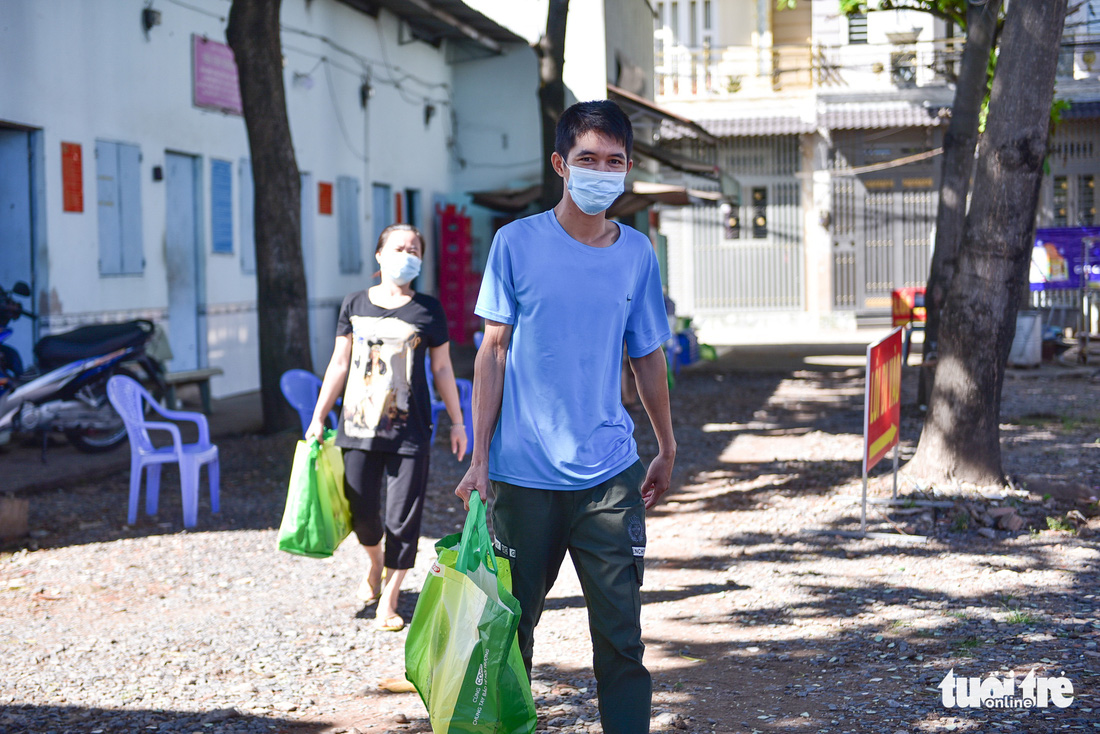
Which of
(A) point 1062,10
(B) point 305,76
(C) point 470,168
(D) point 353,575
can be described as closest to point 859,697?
(D) point 353,575

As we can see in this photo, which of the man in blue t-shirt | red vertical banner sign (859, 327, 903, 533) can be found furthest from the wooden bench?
the man in blue t-shirt

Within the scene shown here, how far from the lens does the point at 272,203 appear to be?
1066cm

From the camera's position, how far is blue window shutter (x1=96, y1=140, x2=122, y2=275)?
1165cm

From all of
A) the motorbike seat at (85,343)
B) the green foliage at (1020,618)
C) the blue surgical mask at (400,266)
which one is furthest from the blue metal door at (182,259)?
the green foliage at (1020,618)

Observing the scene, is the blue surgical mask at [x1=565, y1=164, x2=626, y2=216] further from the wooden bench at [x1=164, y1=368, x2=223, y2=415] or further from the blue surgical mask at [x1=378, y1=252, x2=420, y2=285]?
the wooden bench at [x1=164, y1=368, x2=223, y2=415]

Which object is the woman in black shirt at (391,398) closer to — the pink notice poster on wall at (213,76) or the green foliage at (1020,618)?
the green foliage at (1020,618)

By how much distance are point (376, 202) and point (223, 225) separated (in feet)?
14.2

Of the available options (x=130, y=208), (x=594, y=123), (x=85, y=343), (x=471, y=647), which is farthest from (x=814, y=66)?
(x=471, y=647)

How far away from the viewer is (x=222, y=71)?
13727mm

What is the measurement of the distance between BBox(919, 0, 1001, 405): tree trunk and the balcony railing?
13217mm

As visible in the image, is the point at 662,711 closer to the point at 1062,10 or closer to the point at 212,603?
the point at 212,603

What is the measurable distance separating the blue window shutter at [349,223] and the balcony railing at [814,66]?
38.3ft

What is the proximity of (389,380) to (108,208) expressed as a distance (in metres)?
7.54

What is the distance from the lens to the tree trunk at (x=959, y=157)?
38.9 ft
